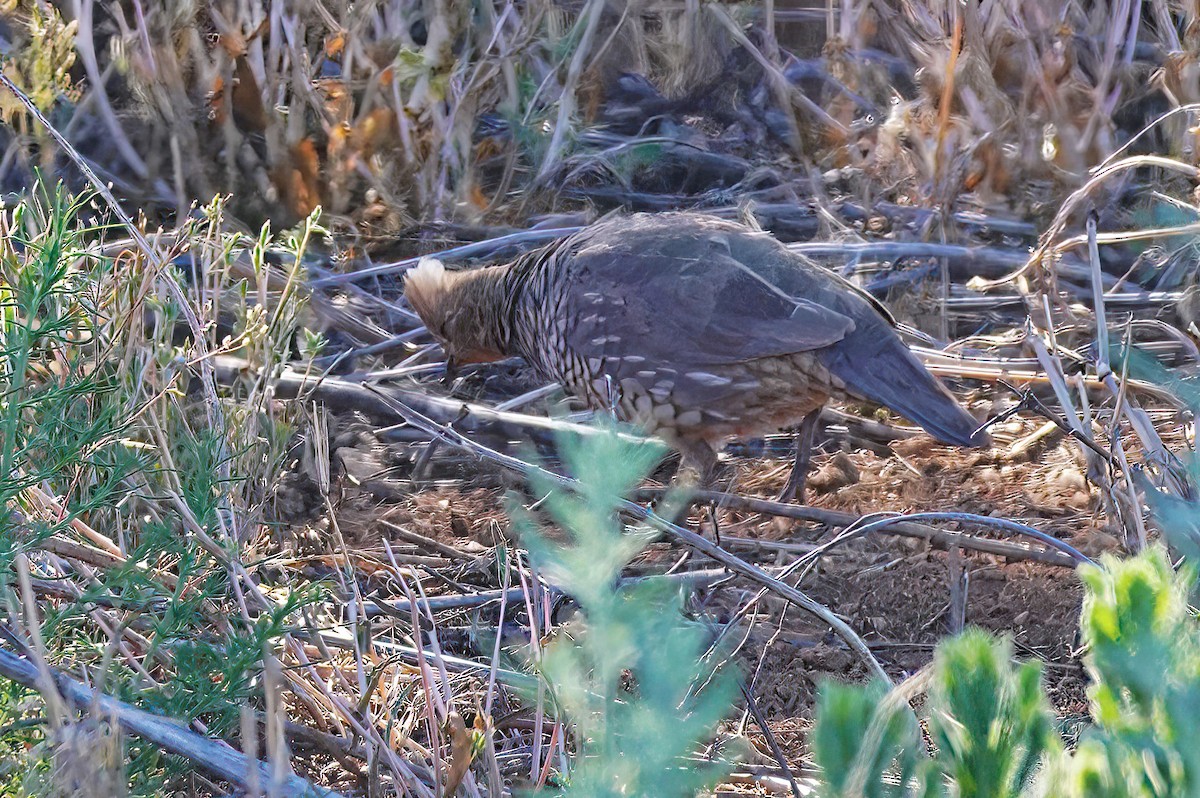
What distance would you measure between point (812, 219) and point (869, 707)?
18.0ft

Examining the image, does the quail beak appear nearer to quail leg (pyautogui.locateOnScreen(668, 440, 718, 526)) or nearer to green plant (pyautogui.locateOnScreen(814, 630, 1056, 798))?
quail leg (pyautogui.locateOnScreen(668, 440, 718, 526))

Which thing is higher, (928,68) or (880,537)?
(928,68)

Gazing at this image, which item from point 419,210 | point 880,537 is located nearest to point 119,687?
point 880,537

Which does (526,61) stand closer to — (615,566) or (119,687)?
(119,687)

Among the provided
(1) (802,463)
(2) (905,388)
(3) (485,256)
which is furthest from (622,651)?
(3) (485,256)

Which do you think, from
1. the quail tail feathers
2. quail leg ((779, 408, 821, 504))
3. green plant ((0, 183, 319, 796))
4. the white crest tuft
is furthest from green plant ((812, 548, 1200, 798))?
the white crest tuft

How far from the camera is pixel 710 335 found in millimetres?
4438

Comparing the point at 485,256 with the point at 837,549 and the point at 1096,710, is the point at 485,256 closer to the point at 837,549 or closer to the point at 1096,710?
the point at 837,549

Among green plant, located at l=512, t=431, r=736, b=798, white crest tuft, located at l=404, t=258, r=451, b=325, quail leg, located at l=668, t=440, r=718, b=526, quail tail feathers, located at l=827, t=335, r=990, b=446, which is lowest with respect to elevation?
quail leg, located at l=668, t=440, r=718, b=526

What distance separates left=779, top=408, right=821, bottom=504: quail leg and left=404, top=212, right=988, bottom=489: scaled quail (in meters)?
0.01

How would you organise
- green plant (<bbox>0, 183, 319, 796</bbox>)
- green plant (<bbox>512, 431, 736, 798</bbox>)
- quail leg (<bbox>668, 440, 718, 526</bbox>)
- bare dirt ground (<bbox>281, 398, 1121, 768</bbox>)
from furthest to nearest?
quail leg (<bbox>668, 440, 718, 526</bbox>)
bare dirt ground (<bbox>281, 398, 1121, 768</bbox>)
green plant (<bbox>0, 183, 319, 796</bbox>)
green plant (<bbox>512, 431, 736, 798</bbox>)

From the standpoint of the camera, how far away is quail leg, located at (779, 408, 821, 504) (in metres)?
4.60

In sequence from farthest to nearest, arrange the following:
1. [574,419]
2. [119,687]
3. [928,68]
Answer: [928,68] < [574,419] < [119,687]

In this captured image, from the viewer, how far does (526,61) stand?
7398mm
